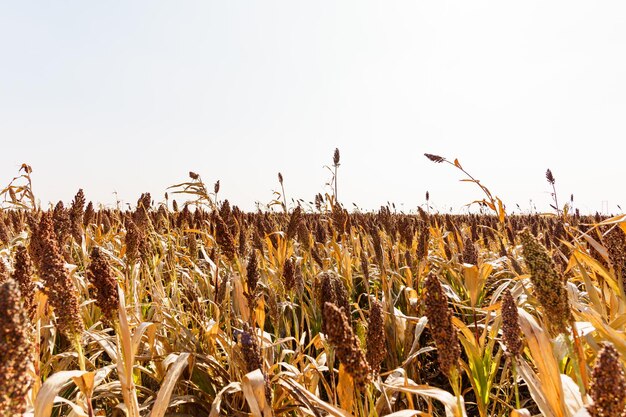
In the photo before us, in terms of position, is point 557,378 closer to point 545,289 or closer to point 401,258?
point 545,289

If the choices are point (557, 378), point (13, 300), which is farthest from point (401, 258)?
point (13, 300)

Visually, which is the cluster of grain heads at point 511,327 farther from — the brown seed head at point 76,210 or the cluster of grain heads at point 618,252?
the brown seed head at point 76,210

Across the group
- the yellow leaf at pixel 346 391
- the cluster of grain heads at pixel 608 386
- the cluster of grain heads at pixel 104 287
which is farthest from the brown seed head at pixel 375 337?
the cluster of grain heads at pixel 104 287

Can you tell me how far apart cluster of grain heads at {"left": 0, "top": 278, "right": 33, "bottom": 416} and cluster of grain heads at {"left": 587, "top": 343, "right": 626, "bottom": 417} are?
907 mm

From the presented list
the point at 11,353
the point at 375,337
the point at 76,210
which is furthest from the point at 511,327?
the point at 76,210

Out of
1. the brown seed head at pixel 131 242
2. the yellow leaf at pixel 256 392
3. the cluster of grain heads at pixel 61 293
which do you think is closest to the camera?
the cluster of grain heads at pixel 61 293

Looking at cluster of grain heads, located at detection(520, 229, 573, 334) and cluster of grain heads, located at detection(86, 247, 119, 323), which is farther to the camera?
cluster of grain heads, located at detection(86, 247, 119, 323)

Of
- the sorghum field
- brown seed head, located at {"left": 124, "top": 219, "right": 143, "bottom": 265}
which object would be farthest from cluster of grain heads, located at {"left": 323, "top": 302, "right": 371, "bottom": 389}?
brown seed head, located at {"left": 124, "top": 219, "right": 143, "bottom": 265}

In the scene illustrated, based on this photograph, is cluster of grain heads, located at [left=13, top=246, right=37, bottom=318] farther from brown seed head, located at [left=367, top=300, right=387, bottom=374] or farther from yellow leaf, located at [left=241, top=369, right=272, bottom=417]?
brown seed head, located at [left=367, top=300, right=387, bottom=374]

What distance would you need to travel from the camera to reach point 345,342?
1004mm

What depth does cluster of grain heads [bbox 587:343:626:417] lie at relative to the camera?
0.69 metres

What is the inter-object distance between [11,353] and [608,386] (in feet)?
3.08

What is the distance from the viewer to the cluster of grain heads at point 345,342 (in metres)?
0.98

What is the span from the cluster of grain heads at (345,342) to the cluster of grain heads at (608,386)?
47cm
